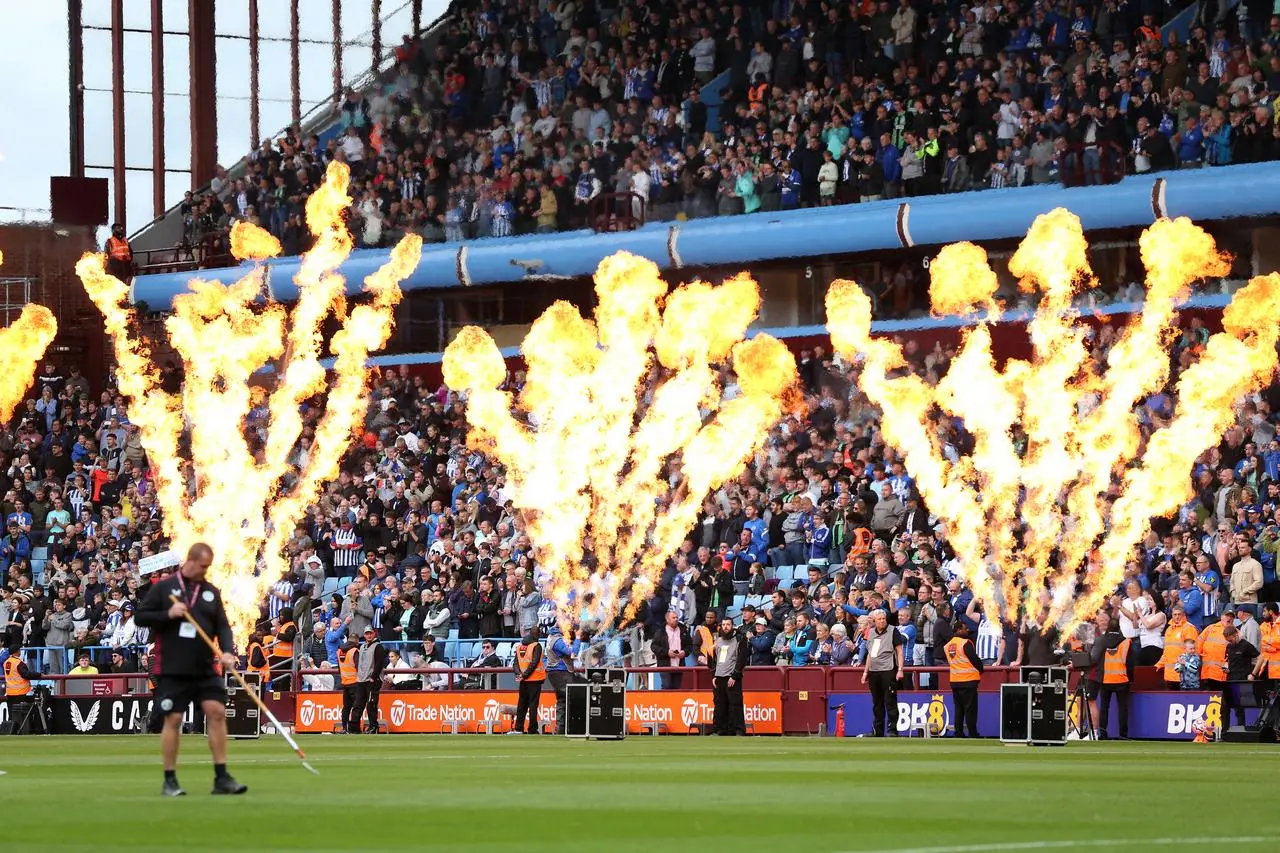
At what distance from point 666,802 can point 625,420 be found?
75.1 ft

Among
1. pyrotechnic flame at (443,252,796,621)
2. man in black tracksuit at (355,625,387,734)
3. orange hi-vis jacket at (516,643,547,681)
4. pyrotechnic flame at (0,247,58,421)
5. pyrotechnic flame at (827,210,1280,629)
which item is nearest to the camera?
pyrotechnic flame at (827,210,1280,629)

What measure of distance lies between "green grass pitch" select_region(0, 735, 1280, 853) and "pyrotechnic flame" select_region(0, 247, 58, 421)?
2551 cm

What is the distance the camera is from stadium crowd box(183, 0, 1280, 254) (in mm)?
33625

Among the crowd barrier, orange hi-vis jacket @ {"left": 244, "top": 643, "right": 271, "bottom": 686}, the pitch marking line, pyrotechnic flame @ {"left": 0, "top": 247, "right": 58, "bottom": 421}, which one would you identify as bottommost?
the crowd barrier

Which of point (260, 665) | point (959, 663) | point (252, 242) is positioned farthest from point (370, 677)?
point (252, 242)

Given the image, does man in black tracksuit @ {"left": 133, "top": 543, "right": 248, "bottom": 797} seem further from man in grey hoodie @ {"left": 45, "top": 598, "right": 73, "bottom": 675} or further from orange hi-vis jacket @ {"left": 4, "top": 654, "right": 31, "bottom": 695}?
man in grey hoodie @ {"left": 45, "top": 598, "right": 73, "bottom": 675}

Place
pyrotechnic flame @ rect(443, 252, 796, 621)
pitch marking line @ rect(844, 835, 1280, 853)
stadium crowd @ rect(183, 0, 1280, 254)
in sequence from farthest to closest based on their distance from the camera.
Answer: pyrotechnic flame @ rect(443, 252, 796, 621), stadium crowd @ rect(183, 0, 1280, 254), pitch marking line @ rect(844, 835, 1280, 853)

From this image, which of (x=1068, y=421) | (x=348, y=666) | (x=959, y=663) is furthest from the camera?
(x=348, y=666)

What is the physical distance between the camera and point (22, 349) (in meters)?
47.6

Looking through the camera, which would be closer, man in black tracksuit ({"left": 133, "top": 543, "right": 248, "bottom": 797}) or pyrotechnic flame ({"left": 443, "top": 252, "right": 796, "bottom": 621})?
man in black tracksuit ({"left": 133, "top": 543, "right": 248, "bottom": 797})

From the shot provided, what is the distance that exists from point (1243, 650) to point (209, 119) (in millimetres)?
34534

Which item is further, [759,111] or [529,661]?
[759,111]

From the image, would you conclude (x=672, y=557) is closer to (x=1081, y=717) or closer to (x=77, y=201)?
(x=1081, y=717)

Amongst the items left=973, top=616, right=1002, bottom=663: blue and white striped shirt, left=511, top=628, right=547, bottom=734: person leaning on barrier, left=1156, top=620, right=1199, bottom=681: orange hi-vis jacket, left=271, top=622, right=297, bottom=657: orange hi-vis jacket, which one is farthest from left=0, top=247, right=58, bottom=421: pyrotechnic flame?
left=1156, top=620, right=1199, bottom=681: orange hi-vis jacket
